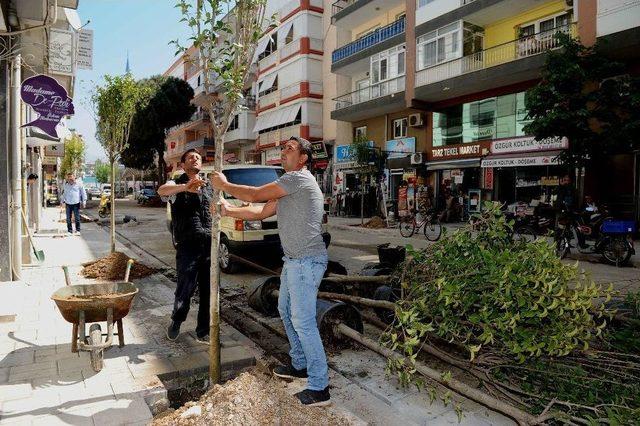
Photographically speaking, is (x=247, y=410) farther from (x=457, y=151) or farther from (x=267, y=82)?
(x=267, y=82)

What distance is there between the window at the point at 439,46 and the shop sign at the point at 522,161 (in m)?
4.90

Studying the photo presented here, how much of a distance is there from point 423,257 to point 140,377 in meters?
2.72

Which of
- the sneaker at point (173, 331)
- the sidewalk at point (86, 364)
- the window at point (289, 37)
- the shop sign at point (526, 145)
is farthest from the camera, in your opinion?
the window at point (289, 37)

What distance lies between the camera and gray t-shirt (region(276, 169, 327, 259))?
331 cm

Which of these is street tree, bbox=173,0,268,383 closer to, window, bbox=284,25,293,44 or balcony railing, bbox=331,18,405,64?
balcony railing, bbox=331,18,405,64

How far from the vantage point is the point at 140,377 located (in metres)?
3.67

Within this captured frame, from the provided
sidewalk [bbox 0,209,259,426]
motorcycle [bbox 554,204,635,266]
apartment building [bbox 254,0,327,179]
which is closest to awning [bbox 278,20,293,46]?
apartment building [bbox 254,0,327,179]

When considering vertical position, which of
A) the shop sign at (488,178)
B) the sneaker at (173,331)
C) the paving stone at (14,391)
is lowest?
the paving stone at (14,391)

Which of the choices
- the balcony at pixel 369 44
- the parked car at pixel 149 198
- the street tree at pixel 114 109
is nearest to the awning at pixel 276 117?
the balcony at pixel 369 44

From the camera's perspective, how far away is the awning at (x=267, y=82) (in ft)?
108

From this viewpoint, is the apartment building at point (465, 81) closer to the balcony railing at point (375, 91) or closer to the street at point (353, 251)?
the balcony railing at point (375, 91)

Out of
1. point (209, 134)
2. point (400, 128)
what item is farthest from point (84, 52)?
point (209, 134)

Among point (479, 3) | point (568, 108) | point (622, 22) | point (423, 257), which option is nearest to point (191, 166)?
point (423, 257)

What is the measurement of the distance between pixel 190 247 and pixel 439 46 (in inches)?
729
